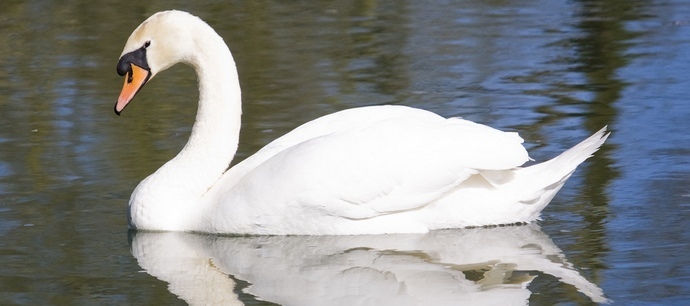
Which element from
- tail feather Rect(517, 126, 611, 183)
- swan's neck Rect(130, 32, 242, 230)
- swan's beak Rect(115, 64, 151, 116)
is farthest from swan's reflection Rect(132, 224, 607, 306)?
swan's beak Rect(115, 64, 151, 116)

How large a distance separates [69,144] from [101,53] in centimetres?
318

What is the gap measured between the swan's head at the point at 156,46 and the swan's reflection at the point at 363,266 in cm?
83

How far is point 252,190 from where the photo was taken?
6824 mm

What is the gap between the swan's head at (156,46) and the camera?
23.7 ft

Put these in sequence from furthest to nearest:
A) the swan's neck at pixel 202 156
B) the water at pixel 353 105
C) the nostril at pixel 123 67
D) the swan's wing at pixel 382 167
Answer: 1. the nostril at pixel 123 67
2. the swan's neck at pixel 202 156
3. the swan's wing at pixel 382 167
4. the water at pixel 353 105

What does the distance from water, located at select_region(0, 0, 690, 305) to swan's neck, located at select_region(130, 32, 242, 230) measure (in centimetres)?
14

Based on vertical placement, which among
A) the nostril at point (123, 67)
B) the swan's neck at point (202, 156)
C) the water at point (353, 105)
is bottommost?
the water at point (353, 105)

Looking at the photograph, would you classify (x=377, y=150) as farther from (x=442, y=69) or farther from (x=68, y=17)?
(x=68, y=17)

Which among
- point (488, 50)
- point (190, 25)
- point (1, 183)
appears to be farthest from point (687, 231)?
point (488, 50)

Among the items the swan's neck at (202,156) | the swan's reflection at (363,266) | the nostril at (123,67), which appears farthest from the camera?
the nostril at (123,67)

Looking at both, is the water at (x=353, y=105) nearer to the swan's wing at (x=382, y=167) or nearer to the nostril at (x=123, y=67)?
the swan's wing at (x=382, y=167)

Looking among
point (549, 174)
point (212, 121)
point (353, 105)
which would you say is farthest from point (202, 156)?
point (353, 105)

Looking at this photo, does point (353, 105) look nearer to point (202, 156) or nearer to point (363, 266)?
point (202, 156)

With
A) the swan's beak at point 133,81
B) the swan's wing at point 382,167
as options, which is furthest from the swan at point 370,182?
the swan's beak at point 133,81
